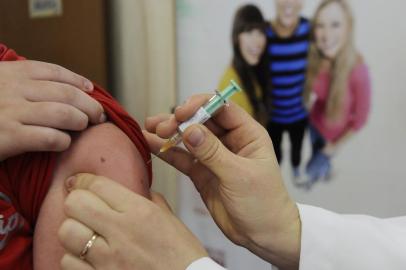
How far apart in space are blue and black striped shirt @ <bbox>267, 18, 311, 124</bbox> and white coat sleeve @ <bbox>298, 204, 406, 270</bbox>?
73 cm

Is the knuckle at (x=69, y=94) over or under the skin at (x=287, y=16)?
under

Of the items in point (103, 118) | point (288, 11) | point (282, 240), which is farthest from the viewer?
point (288, 11)

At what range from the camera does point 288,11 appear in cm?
164

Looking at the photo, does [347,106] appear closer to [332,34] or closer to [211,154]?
[332,34]

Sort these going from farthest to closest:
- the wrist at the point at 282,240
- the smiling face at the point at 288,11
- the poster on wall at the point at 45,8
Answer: the poster on wall at the point at 45,8, the smiling face at the point at 288,11, the wrist at the point at 282,240

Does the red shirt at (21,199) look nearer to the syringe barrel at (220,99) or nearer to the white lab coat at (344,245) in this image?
the syringe barrel at (220,99)

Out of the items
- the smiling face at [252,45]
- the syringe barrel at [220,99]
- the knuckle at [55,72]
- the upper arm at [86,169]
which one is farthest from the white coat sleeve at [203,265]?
the smiling face at [252,45]

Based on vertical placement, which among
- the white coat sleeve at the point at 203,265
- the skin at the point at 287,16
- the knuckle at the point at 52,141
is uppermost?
the skin at the point at 287,16

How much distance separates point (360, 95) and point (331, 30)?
9.7 inches

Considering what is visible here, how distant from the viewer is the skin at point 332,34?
154 centimetres

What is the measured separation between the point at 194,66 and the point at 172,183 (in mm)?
501

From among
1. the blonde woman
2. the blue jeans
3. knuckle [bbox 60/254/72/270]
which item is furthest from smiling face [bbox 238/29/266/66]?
knuckle [bbox 60/254/72/270]

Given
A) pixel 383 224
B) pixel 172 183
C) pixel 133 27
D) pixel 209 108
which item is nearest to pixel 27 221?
pixel 209 108

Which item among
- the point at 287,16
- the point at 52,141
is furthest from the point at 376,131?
the point at 52,141
